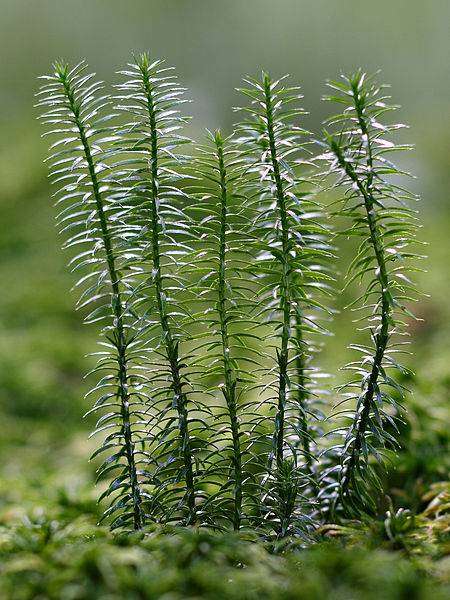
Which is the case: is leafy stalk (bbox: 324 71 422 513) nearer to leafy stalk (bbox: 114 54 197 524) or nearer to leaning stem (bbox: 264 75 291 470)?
leaning stem (bbox: 264 75 291 470)

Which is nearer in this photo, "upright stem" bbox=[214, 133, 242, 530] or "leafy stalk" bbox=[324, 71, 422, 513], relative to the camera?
"leafy stalk" bbox=[324, 71, 422, 513]

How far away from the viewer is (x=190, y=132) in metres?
9.18

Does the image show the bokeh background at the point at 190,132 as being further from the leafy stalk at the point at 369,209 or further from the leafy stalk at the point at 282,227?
the leafy stalk at the point at 282,227

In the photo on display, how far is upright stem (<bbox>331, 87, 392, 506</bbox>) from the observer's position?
155cm

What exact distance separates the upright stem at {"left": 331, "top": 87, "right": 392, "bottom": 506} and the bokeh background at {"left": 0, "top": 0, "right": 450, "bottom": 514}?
0.13 metres

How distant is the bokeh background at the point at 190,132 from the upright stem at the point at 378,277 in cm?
13

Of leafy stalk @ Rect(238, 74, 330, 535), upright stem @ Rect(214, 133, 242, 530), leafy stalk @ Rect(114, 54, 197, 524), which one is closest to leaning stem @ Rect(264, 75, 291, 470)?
leafy stalk @ Rect(238, 74, 330, 535)

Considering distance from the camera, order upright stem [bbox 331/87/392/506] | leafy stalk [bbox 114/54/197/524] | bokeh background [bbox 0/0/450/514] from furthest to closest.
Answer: bokeh background [bbox 0/0/450/514] < leafy stalk [bbox 114/54/197/524] < upright stem [bbox 331/87/392/506]

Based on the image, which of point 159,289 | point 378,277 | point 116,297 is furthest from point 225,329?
point 378,277

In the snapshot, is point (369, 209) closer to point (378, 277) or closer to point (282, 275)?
point (378, 277)

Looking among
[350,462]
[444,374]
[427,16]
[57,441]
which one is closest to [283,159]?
[350,462]

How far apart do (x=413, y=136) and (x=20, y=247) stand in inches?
259

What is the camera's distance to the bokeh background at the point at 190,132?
3.59 metres

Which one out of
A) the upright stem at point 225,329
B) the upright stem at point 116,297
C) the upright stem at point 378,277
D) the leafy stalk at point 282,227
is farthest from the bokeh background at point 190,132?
the upright stem at point 116,297
